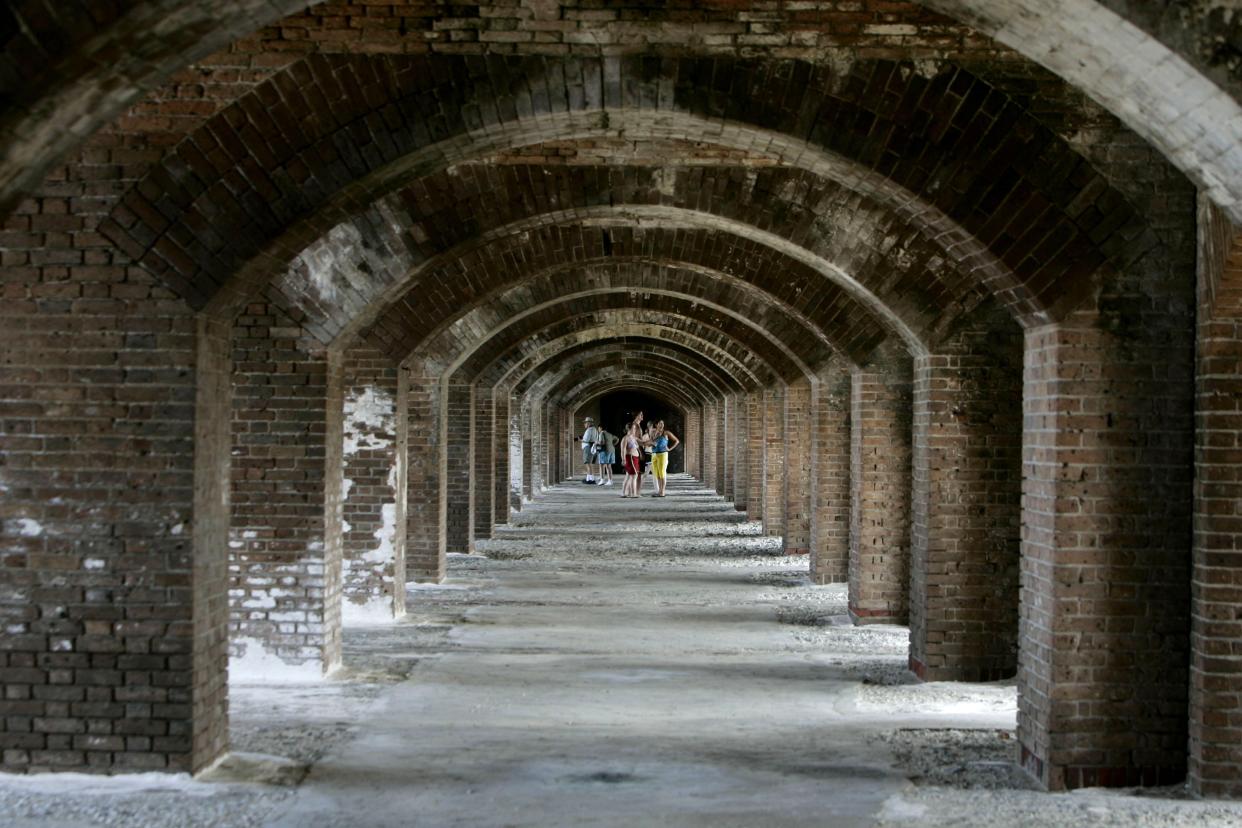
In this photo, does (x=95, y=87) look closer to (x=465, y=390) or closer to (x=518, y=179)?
(x=518, y=179)

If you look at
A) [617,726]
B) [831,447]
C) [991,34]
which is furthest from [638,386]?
[991,34]

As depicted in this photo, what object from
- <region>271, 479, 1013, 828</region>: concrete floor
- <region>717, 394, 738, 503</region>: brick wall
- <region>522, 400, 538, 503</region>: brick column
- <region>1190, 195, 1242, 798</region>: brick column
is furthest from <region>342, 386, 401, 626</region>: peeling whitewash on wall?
<region>717, 394, 738, 503</region>: brick wall

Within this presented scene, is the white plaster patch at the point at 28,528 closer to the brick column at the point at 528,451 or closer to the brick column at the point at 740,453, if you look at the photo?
the brick column at the point at 740,453

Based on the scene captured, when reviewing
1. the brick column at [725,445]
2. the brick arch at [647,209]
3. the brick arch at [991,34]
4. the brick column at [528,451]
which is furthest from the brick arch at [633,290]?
the brick column at [725,445]

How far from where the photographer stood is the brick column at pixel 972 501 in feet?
32.0

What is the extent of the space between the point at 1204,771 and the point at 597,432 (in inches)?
1296

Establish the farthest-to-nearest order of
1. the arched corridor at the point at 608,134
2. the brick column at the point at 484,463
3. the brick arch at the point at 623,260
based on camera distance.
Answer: the brick column at the point at 484,463
the brick arch at the point at 623,260
the arched corridor at the point at 608,134

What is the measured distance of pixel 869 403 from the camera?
39.6 feet

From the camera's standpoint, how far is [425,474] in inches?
601

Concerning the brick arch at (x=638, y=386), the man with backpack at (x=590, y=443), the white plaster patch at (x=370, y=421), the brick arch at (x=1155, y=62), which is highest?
the brick arch at (x=1155, y=62)

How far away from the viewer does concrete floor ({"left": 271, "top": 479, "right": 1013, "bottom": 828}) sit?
6.58 m

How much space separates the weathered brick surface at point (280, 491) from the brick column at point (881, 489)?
4.74 metres

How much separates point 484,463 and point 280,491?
37.5ft

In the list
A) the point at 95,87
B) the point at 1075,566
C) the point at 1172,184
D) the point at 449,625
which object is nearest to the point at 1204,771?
the point at 1075,566
